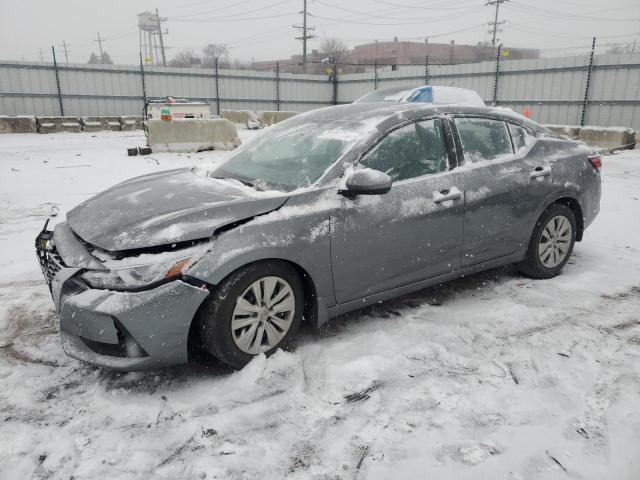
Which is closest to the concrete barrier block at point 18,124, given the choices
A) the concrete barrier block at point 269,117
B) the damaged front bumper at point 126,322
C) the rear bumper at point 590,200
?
the concrete barrier block at point 269,117

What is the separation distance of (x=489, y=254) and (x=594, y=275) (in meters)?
1.29

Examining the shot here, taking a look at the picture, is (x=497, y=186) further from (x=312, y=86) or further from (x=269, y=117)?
(x=312, y=86)

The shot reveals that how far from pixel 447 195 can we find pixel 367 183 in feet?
2.64

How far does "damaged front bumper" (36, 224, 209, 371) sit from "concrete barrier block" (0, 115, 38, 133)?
18.1 metres

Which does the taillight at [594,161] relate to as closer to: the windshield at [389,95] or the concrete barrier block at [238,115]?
the windshield at [389,95]

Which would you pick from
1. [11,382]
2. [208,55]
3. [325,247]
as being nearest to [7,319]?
[11,382]

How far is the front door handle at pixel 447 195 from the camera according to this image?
133 inches

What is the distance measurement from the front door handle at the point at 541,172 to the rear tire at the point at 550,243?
307 mm

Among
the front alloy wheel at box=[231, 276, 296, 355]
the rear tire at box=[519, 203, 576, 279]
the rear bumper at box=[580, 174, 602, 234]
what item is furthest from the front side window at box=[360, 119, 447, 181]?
the rear bumper at box=[580, 174, 602, 234]

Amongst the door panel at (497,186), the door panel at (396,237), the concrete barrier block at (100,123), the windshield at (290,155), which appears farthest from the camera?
the concrete barrier block at (100,123)

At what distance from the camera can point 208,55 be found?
7912cm

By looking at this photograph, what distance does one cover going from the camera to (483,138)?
382cm

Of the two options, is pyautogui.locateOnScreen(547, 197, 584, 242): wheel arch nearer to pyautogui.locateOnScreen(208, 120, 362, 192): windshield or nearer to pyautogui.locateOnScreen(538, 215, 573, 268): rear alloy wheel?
pyautogui.locateOnScreen(538, 215, 573, 268): rear alloy wheel

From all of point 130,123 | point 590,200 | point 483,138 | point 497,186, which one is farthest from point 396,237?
point 130,123
